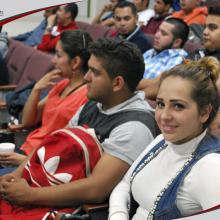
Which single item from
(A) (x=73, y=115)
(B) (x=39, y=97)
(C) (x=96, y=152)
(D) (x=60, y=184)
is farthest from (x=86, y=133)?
(B) (x=39, y=97)

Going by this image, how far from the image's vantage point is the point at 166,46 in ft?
8.86

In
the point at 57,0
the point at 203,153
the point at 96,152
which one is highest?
the point at 57,0

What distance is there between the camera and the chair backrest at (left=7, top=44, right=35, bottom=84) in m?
3.12

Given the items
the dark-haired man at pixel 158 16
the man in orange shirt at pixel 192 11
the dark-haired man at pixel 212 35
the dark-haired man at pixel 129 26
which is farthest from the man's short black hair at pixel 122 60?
the dark-haired man at pixel 158 16

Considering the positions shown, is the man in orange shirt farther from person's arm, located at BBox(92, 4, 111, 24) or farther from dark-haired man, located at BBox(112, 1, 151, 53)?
person's arm, located at BBox(92, 4, 111, 24)

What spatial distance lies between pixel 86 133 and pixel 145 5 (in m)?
3.51

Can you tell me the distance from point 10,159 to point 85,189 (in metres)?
0.48

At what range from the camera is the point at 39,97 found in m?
2.13

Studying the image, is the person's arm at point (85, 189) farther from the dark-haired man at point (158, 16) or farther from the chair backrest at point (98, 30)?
the dark-haired man at point (158, 16)

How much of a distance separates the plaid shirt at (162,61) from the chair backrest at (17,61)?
0.92 m

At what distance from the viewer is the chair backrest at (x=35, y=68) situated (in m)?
2.81

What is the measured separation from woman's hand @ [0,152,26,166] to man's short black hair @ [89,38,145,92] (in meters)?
0.51

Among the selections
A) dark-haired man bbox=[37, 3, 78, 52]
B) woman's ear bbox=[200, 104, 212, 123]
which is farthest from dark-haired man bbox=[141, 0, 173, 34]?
woman's ear bbox=[200, 104, 212, 123]

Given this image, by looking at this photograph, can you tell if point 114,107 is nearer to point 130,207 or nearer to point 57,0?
point 130,207
